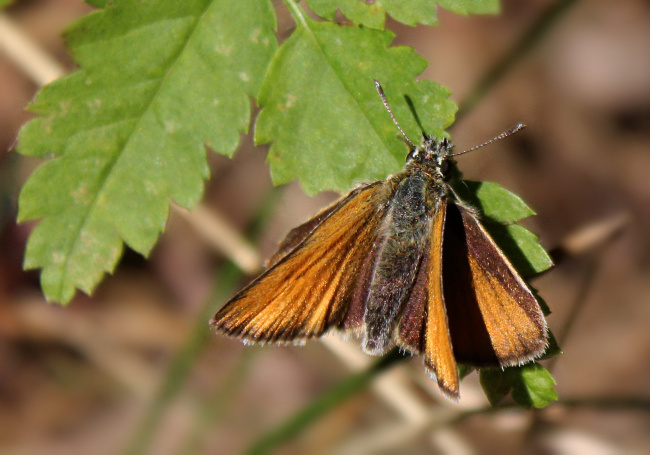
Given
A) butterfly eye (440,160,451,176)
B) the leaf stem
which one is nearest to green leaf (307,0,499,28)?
butterfly eye (440,160,451,176)

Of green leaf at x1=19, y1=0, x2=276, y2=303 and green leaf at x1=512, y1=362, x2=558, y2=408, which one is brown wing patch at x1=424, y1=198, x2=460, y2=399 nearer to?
green leaf at x1=512, y1=362, x2=558, y2=408

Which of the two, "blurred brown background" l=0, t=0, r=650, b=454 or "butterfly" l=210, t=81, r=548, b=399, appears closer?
"butterfly" l=210, t=81, r=548, b=399

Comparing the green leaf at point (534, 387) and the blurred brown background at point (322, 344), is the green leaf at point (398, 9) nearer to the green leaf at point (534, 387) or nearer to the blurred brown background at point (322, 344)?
the green leaf at point (534, 387)

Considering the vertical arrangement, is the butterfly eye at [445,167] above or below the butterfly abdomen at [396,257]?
above

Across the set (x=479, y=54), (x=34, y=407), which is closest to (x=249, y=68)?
Result: (x=479, y=54)

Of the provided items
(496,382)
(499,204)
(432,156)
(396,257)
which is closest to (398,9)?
(432,156)

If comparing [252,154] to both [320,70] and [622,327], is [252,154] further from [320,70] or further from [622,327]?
[622,327]

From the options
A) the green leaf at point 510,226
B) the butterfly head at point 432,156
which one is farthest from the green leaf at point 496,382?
the butterfly head at point 432,156
